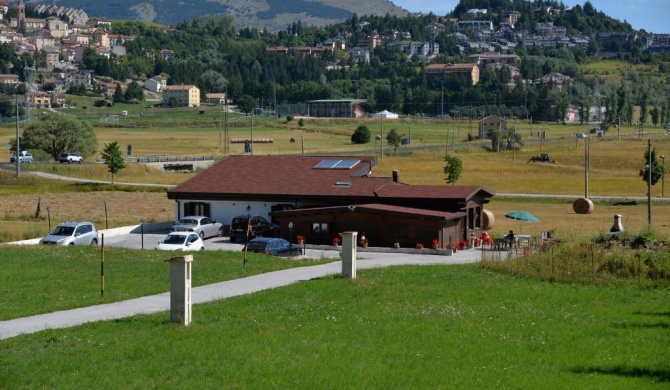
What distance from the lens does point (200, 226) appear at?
43938mm

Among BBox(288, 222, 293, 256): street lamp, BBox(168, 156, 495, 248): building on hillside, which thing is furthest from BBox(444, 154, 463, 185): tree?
BBox(288, 222, 293, 256): street lamp

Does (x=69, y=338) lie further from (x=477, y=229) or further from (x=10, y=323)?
(x=477, y=229)

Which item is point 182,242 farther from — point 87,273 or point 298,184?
point 87,273

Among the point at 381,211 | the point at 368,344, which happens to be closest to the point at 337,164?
the point at 381,211

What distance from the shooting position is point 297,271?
2912 cm

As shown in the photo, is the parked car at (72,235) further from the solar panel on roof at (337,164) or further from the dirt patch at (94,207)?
the solar panel on roof at (337,164)

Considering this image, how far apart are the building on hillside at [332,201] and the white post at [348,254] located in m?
14.8

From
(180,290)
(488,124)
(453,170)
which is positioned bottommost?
(180,290)

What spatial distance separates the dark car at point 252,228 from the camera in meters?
42.9

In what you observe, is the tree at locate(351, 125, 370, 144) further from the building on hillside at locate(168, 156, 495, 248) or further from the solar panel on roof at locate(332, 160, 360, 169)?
the solar panel on roof at locate(332, 160, 360, 169)

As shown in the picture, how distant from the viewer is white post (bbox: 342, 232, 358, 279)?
25.6m

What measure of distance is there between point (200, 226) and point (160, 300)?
21.0 m

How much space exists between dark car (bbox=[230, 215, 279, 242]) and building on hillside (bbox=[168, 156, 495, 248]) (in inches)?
22.7

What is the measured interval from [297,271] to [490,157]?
86.2 m
